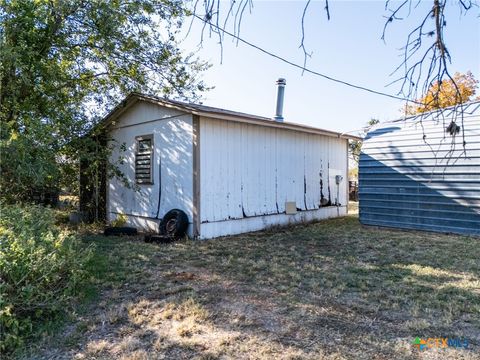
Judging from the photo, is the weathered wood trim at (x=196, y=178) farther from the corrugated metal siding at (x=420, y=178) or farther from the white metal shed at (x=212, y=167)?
the corrugated metal siding at (x=420, y=178)

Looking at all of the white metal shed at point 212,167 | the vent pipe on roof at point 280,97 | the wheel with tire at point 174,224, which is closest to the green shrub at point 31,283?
the wheel with tire at point 174,224

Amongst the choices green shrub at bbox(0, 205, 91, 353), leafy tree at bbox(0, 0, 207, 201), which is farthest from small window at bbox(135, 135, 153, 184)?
green shrub at bbox(0, 205, 91, 353)

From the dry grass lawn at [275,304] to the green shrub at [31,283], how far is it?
0.18 metres

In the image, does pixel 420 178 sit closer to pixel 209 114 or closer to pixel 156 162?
pixel 209 114

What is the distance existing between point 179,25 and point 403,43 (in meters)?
7.41

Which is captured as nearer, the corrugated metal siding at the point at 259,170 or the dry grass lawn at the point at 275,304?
the dry grass lawn at the point at 275,304

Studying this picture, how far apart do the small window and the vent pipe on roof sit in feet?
9.99

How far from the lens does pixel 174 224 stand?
20.9ft

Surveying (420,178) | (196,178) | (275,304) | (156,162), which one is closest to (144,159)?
(156,162)

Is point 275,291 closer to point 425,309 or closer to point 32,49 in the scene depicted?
point 425,309

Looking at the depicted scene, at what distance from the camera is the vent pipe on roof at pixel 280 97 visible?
8.39 m

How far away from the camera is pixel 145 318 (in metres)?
2.79

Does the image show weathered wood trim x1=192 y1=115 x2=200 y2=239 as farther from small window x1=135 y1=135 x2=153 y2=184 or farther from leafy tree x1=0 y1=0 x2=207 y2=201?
leafy tree x1=0 y1=0 x2=207 y2=201

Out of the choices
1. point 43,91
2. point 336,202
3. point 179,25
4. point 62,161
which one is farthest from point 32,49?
point 336,202
